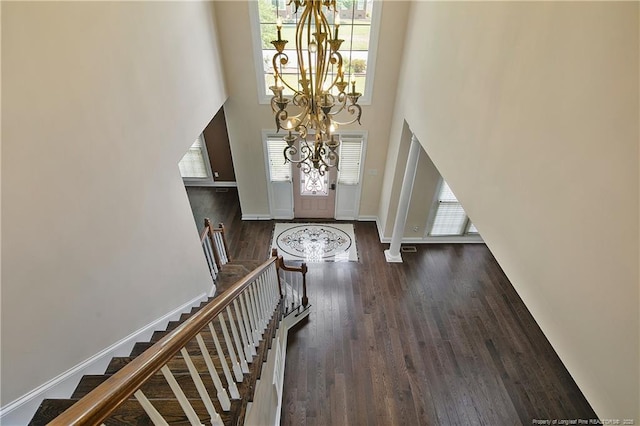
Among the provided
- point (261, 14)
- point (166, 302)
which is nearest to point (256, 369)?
point (166, 302)

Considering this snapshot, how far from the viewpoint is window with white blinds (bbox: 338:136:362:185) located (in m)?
5.74

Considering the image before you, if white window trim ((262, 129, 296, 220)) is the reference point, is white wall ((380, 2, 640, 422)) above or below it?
above

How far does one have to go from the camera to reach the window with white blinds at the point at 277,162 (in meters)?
5.76

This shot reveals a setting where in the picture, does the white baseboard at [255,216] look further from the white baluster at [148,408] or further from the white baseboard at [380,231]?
the white baluster at [148,408]

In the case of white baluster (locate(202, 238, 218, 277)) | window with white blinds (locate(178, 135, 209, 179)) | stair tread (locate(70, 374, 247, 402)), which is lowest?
window with white blinds (locate(178, 135, 209, 179))

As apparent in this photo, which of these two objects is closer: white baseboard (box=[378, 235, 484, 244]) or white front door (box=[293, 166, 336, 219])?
white baseboard (box=[378, 235, 484, 244])

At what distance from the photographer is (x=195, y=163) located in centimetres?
760

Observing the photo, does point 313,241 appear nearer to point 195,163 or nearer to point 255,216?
point 255,216

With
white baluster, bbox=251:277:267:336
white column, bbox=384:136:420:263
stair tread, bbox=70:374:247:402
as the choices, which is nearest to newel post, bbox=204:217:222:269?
white baluster, bbox=251:277:267:336

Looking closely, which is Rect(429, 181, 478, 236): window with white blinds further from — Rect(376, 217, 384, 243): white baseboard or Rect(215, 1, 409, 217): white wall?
Rect(215, 1, 409, 217): white wall

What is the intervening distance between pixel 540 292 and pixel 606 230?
23.2 inches

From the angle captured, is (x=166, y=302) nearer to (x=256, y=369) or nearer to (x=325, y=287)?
(x=256, y=369)

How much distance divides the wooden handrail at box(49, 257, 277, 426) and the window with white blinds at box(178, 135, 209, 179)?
22.3 ft

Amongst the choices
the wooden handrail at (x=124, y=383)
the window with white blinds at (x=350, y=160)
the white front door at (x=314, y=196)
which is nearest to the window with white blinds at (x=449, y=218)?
the window with white blinds at (x=350, y=160)
